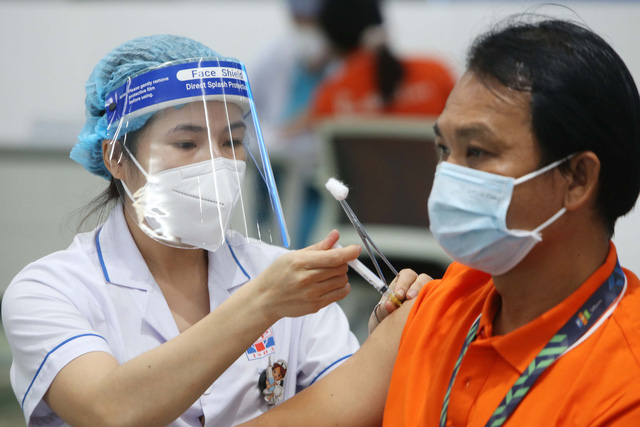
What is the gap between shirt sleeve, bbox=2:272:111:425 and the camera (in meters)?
1.44

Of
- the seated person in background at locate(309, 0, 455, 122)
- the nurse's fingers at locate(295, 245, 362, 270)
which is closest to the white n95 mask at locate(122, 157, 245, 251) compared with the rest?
the nurse's fingers at locate(295, 245, 362, 270)

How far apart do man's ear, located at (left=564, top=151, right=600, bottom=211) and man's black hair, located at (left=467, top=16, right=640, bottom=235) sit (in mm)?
14

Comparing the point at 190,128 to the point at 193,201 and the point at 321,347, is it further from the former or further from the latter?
the point at 321,347

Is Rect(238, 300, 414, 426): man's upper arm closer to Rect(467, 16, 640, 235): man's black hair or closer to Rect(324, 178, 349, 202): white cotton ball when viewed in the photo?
Rect(324, 178, 349, 202): white cotton ball

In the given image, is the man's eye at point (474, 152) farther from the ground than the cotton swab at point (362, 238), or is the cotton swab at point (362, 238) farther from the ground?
the man's eye at point (474, 152)

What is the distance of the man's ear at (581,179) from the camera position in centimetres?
119

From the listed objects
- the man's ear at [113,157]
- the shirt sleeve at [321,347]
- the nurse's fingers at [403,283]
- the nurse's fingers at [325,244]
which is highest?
the man's ear at [113,157]

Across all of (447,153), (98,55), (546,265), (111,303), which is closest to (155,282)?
(111,303)

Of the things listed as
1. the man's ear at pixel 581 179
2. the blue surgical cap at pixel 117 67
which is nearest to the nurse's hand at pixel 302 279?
the man's ear at pixel 581 179

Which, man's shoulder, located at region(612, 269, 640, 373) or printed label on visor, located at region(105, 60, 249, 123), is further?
printed label on visor, located at region(105, 60, 249, 123)

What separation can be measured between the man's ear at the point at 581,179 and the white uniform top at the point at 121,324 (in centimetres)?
68

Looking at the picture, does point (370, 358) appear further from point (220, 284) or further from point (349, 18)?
point (349, 18)

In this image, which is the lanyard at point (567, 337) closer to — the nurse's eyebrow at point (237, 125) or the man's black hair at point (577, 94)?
the man's black hair at point (577, 94)

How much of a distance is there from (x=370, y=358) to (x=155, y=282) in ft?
1.60
